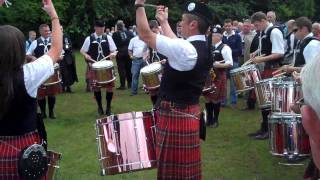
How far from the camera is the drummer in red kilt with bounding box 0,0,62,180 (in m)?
3.01

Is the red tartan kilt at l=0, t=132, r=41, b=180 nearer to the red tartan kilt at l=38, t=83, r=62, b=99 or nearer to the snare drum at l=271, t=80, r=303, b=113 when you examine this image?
the snare drum at l=271, t=80, r=303, b=113

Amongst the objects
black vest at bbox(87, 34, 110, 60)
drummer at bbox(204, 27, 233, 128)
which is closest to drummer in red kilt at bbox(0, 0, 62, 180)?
drummer at bbox(204, 27, 233, 128)

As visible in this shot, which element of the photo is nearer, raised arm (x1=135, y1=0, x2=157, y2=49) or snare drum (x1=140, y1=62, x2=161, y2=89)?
raised arm (x1=135, y1=0, x2=157, y2=49)

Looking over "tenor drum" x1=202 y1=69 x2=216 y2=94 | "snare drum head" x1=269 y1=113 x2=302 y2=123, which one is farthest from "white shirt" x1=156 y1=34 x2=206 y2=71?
"tenor drum" x1=202 y1=69 x2=216 y2=94

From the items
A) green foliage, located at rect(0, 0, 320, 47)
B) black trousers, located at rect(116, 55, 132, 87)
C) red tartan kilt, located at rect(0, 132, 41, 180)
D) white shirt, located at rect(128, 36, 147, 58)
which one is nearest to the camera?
red tartan kilt, located at rect(0, 132, 41, 180)

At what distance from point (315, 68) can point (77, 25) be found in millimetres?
30630

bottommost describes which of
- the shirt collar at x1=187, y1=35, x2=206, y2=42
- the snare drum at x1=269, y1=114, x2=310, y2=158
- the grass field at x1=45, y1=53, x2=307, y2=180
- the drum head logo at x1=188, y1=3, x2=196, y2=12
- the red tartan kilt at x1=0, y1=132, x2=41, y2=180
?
the grass field at x1=45, y1=53, x2=307, y2=180

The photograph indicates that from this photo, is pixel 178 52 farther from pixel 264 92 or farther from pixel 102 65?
pixel 102 65

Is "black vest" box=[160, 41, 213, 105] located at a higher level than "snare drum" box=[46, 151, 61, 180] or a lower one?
higher

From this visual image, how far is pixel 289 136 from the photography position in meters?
5.87

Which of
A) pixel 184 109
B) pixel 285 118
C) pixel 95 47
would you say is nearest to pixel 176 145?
pixel 184 109

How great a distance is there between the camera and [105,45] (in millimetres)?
10352

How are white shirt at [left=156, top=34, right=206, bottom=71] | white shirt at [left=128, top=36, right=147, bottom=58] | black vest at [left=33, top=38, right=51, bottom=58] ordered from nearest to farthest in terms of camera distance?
white shirt at [left=156, top=34, right=206, bottom=71], black vest at [left=33, top=38, right=51, bottom=58], white shirt at [left=128, top=36, right=147, bottom=58]

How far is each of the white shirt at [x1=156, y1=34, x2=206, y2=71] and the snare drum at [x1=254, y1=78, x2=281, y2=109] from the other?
3.20m
